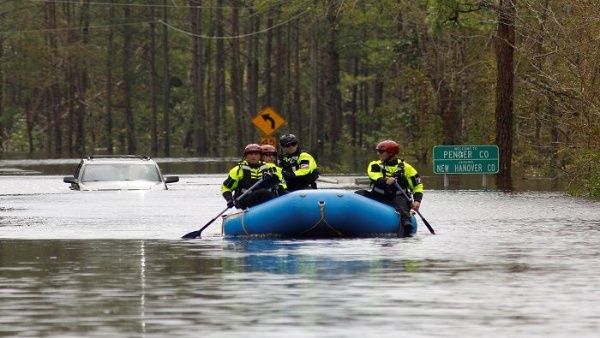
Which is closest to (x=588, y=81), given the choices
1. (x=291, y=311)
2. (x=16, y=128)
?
(x=291, y=311)

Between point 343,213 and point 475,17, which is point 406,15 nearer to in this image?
point 475,17

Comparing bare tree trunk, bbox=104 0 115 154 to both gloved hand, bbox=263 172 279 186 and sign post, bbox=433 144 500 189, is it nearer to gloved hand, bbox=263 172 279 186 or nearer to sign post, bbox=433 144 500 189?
sign post, bbox=433 144 500 189

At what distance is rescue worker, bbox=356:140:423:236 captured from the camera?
27.4 m

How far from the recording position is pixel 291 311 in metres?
16.0

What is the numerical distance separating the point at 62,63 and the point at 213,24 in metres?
10.8

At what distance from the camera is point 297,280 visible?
19469mm

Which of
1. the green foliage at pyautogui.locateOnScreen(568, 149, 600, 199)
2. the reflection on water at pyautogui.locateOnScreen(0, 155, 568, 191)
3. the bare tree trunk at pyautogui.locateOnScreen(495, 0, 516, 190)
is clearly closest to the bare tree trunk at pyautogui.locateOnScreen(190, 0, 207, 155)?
the reflection on water at pyautogui.locateOnScreen(0, 155, 568, 191)

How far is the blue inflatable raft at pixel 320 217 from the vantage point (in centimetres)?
2664

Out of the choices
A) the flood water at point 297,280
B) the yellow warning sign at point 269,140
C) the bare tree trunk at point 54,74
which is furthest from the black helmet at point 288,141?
the bare tree trunk at point 54,74

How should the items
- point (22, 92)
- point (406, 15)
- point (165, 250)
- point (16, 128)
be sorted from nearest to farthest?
point (165, 250)
point (406, 15)
point (22, 92)
point (16, 128)

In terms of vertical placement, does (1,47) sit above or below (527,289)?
above

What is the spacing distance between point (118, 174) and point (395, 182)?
15110 millimetres

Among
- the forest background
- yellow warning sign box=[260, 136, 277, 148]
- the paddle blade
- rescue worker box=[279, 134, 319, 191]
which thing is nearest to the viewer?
the paddle blade

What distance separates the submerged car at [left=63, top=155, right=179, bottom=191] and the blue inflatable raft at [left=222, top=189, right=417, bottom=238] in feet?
44.2
